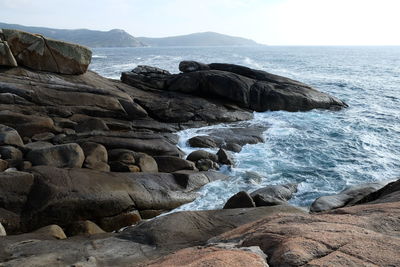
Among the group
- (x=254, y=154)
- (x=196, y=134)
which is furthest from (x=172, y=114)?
(x=254, y=154)

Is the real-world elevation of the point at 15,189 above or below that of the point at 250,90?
below

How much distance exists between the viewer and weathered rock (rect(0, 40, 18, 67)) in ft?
73.2

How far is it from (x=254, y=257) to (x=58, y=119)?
17678 millimetres

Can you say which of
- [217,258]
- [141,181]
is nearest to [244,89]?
[141,181]

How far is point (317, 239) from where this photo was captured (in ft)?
17.0

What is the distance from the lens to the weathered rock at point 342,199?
1210 centimetres

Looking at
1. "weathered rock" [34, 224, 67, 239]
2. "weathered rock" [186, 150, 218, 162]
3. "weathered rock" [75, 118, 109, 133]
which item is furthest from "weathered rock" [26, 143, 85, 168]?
"weathered rock" [186, 150, 218, 162]

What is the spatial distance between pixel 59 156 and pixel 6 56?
11.7 meters

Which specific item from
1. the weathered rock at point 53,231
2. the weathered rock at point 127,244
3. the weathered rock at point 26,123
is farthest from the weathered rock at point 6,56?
the weathered rock at point 127,244

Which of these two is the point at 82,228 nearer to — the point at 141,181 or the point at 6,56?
the point at 141,181

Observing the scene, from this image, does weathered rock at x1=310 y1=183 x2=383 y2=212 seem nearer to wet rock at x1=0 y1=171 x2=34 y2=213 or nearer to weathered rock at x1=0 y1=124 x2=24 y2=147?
wet rock at x1=0 y1=171 x2=34 y2=213

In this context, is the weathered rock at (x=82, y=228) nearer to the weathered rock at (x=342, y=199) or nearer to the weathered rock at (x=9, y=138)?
the weathered rock at (x=9, y=138)

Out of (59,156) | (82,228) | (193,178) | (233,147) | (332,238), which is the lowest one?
(82,228)

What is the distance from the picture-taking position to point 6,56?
22422 mm
